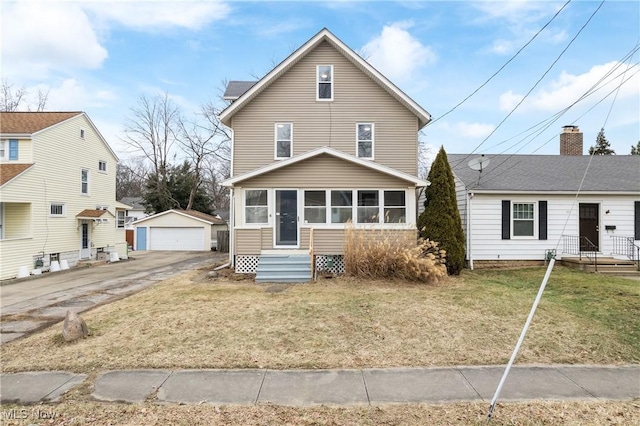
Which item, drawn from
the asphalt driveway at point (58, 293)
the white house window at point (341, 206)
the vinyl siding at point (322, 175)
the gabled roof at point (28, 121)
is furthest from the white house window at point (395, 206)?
the gabled roof at point (28, 121)

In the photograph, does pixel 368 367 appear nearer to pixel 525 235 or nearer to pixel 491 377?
pixel 491 377

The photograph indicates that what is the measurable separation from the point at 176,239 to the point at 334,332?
23.2 meters

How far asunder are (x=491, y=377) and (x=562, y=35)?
9058mm

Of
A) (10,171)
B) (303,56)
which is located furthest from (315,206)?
(10,171)

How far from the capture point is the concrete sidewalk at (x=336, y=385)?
3.77 meters

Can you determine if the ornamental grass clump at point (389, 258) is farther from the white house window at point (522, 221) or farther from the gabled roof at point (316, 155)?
the white house window at point (522, 221)

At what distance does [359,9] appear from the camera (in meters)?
11.9

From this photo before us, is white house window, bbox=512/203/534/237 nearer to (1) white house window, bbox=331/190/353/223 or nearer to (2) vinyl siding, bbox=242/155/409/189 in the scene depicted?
(2) vinyl siding, bbox=242/155/409/189

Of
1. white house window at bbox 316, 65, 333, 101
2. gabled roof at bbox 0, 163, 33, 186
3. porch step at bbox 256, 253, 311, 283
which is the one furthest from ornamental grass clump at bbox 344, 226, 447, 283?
gabled roof at bbox 0, 163, 33, 186

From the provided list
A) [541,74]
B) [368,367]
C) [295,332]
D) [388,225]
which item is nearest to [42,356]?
[295,332]

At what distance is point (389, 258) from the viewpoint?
32.8 ft

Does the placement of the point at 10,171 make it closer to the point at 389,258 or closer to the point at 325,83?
the point at 325,83

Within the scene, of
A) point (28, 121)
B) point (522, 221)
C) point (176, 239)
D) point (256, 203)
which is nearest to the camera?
point (256, 203)

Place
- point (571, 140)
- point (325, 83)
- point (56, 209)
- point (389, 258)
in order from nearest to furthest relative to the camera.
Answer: point (389, 258) < point (325, 83) < point (56, 209) < point (571, 140)
